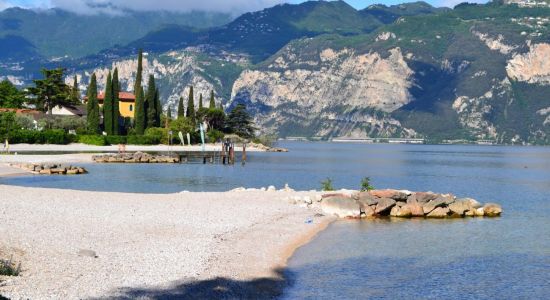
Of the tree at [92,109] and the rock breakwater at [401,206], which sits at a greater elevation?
the tree at [92,109]

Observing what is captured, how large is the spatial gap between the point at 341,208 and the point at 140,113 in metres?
100

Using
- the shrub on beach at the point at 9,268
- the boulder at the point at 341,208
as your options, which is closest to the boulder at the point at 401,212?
the boulder at the point at 341,208

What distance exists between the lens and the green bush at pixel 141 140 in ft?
414

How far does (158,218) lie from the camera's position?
96.9 ft

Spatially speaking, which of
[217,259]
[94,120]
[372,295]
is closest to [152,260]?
[217,259]

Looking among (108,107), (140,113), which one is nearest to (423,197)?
(108,107)

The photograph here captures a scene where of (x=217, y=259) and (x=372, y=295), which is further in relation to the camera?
(x=217, y=259)

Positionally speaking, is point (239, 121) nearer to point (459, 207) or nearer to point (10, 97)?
point (10, 97)

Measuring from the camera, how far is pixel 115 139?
12306 centimetres

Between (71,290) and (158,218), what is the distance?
13.9 metres

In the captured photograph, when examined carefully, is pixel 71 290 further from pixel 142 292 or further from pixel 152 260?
pixel 152 260

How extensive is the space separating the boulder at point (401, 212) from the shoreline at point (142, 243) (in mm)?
5135

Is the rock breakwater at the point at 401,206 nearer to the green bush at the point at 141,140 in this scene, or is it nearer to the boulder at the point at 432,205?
the boulder at the point at 432,205

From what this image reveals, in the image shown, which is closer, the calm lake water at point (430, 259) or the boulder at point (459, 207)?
the calm lake water at point (430, 259)
